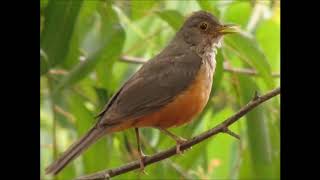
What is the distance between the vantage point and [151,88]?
2.88 m

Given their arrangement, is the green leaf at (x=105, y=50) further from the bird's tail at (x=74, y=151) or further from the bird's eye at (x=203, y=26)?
the bird's tail at (x=74, y=151)

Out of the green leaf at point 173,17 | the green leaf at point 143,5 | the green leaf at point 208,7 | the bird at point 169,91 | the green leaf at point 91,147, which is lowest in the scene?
the green leaf at point 91,147

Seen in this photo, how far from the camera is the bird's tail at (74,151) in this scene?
→ 2.33m

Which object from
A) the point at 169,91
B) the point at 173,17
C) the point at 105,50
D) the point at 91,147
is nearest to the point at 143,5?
the point at 173,17

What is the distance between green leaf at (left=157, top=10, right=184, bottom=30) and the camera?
10.8 ft

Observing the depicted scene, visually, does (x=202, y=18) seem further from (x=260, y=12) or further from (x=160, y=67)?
(x=260, y=12)

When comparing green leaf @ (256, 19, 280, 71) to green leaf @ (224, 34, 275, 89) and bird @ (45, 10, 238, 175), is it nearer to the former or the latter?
green leaf @ (224, 34, 275, 89)

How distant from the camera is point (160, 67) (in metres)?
2.96

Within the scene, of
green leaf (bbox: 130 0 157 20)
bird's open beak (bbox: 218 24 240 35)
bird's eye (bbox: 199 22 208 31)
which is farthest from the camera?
green leaf (bbox: 130 0 157 20)

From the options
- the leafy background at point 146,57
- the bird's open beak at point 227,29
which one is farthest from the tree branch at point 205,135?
the leafy background at point 146,57

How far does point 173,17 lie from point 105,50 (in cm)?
27

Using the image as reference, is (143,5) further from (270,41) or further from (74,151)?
(74,151)

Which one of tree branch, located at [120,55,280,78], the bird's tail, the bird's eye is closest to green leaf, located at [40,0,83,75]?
tree branch, located at [120,55,280,78]
